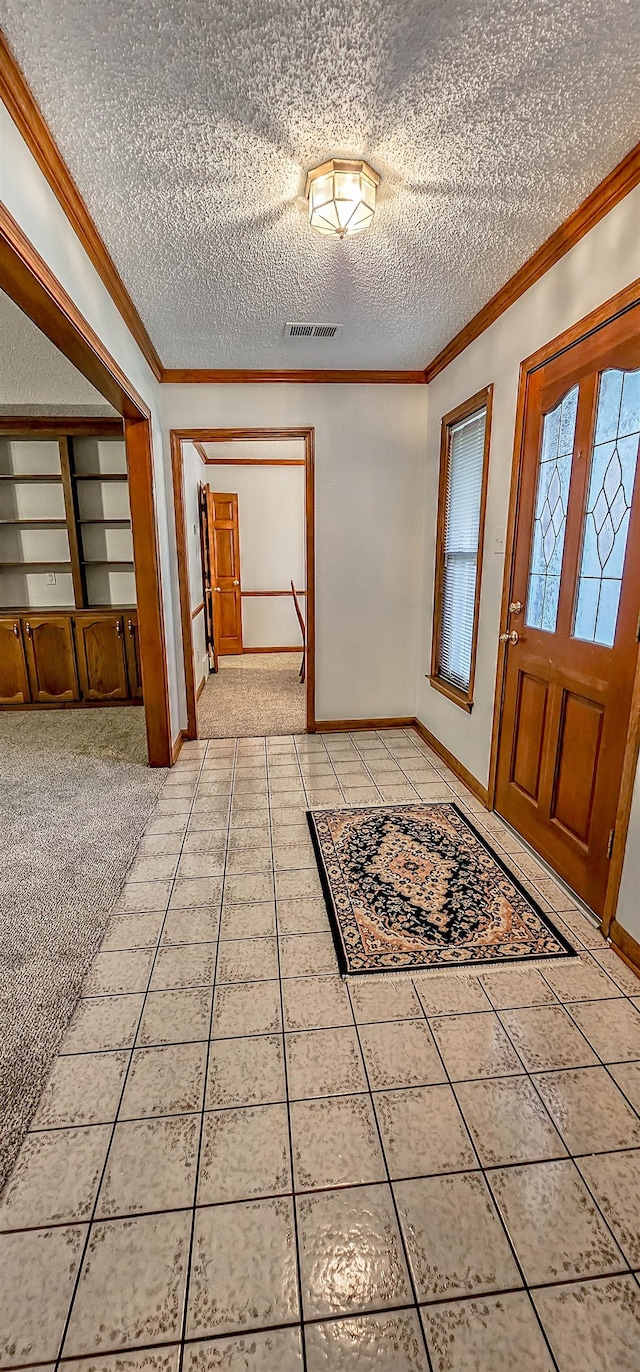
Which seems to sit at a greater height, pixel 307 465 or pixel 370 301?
pixel 370 301

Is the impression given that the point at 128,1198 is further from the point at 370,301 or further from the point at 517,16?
the point at 370,301

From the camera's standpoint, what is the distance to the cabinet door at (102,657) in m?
4.95

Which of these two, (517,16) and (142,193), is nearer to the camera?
(517,16)

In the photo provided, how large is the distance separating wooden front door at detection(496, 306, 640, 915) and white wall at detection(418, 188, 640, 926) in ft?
0.51

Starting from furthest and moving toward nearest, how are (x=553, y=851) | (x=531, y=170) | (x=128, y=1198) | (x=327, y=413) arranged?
(x=327, y=413), (x=553, y=851), (x=531, y=170), (x=128, y=1198)

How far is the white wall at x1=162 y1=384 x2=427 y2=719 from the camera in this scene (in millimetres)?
3873

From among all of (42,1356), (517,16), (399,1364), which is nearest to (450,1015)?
(399,1364)

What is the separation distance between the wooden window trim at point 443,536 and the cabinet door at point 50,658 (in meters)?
3.12

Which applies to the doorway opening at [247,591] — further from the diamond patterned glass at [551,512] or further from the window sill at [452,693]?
the diamond patterned glass at [551,512]

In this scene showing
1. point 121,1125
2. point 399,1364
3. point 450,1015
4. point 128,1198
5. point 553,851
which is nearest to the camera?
point 399,1364

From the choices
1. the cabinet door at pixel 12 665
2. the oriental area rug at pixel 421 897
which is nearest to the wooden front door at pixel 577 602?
the oriental area rug at pixel 421 897

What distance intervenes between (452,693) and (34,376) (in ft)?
11.1

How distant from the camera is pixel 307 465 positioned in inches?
156

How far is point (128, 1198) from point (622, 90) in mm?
2994
